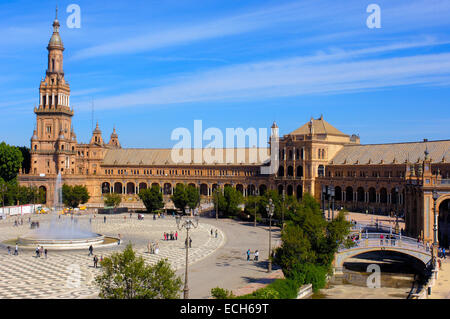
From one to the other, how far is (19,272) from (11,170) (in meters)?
88.8

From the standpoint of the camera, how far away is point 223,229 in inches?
3132

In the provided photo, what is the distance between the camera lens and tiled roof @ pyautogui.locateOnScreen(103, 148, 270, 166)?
132500 millimetres

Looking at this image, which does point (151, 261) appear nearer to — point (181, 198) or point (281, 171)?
point (181, 198)

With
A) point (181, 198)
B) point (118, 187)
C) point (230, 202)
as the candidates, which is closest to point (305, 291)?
point (230, 202)

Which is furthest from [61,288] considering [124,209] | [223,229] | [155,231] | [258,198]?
[124,209]

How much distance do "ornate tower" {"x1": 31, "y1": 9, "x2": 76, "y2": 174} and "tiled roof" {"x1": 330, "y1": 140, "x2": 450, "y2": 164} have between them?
66421mm

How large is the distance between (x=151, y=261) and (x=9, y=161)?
3479 inches

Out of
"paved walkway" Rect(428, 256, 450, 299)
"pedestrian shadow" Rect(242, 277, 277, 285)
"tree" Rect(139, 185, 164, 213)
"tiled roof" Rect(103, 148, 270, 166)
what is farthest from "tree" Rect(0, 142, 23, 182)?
"paved walkway" Rect(428, 256, 450, 299)

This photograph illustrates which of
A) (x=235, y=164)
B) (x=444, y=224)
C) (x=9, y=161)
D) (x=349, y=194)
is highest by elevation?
(x=9, y=161)

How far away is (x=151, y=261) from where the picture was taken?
50625 mm

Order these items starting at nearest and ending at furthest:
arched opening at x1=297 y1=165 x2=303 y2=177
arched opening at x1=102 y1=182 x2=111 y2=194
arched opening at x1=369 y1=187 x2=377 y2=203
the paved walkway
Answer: the paved walkway, arched opening at x1=369 y1=187 x2=377 y2=203, arched opening at x1=297 y1=165 x2=303 y2=177, arched opening at x1=102 y1=182 x2=111 y2=194

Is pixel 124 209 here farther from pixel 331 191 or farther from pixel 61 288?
pixel 61 288

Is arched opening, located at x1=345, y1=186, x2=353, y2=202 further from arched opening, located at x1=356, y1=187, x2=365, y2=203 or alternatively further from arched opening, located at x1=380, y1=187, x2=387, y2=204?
arched opening, located at x1=380, y1=187, x2=387, y2=204

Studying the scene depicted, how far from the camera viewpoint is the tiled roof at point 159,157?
13250 cm
